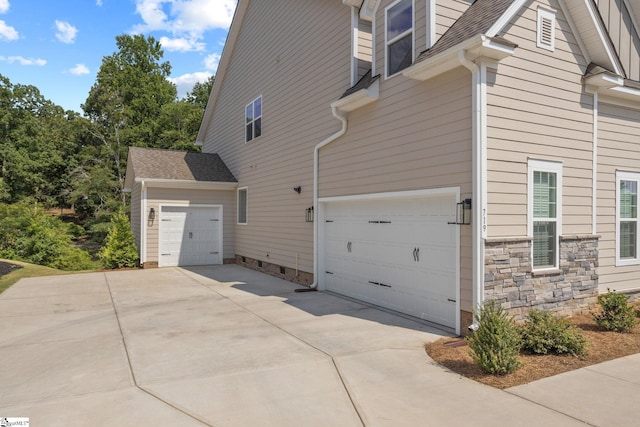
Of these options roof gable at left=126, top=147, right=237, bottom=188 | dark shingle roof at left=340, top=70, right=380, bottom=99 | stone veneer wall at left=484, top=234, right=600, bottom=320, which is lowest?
stone veneer wall at left=484, top=234, right=600, bottom=320

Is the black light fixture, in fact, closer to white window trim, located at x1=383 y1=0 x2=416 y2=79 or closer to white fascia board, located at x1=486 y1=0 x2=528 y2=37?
white fascia board, located at x1=486 y1=0 x2=528 y2=37

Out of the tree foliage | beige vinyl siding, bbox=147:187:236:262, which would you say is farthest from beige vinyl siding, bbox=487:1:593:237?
the tree foliage

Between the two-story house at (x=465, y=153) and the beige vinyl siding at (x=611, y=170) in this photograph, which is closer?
the two-story house at (x=465, y=153)

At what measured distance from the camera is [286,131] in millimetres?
11891

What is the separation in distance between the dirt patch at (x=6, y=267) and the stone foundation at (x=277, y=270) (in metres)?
6.93

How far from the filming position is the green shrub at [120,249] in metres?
14.6

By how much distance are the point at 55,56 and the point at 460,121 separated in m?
22.8

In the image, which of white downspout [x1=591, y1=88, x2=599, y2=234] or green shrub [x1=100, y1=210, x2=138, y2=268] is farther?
green shrub [x1=100, y1=210, x2=138, y2=268]

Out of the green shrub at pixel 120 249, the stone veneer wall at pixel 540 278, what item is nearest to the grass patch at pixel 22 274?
the green shrub at pixel 120 249

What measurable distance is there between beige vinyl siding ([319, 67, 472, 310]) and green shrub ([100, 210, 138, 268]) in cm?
905

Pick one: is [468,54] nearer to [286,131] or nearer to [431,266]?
[431,266]

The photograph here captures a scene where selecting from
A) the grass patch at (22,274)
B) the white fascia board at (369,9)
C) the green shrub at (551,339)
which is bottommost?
the grass patch at (22,274)

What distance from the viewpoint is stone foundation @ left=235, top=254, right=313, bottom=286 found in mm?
10800

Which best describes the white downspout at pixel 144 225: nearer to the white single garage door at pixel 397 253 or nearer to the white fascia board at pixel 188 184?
the white fascia board at pixel 188 184
